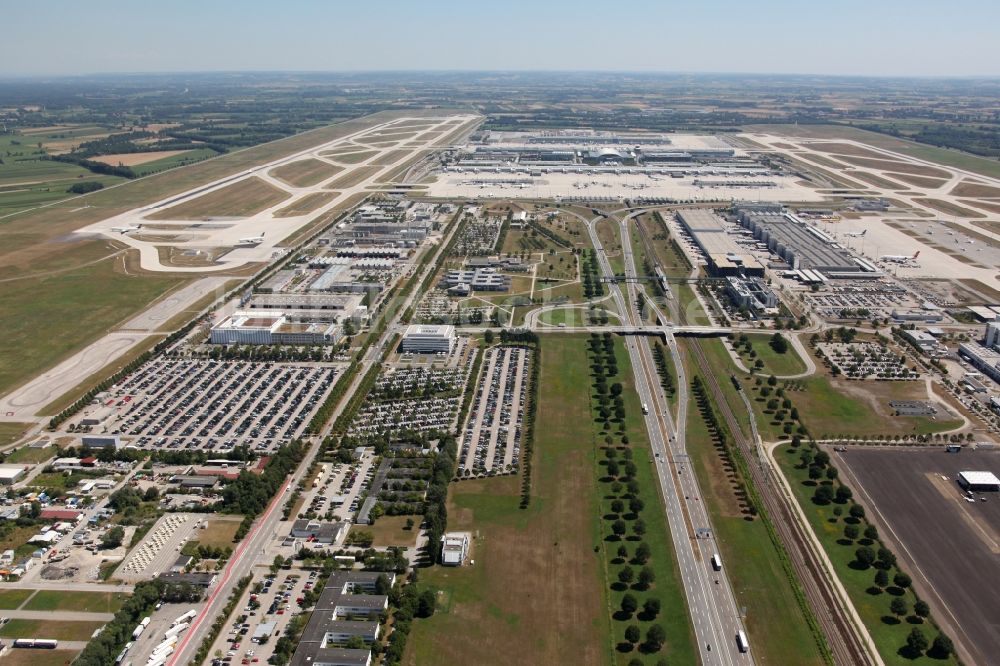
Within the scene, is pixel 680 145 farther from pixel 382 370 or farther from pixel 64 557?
pixel 64 557

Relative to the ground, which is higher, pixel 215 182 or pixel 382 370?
pixel 215 182

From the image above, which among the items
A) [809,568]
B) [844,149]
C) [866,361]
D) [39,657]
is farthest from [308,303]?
[844,149]

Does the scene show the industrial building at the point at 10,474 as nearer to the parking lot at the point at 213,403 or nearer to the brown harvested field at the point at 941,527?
the parking lot at the point at 213,403

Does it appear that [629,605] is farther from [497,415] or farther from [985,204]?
[985,204]

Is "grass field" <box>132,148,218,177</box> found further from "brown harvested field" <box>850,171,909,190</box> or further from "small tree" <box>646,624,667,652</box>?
"small tree" <box>646,624,667,652</box>

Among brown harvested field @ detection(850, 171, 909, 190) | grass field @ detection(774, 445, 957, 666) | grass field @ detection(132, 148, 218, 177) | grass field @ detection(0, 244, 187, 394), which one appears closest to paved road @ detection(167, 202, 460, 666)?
grass field @ detection(0, 244, 187, 394)

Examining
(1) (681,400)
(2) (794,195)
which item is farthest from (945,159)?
(1) (681,400)

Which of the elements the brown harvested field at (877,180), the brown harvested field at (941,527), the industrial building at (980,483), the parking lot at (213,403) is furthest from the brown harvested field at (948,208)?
the parking lot at (213,403)
